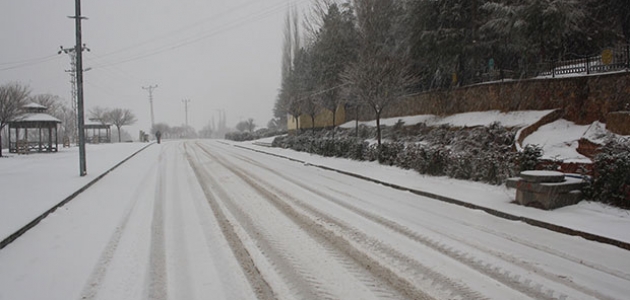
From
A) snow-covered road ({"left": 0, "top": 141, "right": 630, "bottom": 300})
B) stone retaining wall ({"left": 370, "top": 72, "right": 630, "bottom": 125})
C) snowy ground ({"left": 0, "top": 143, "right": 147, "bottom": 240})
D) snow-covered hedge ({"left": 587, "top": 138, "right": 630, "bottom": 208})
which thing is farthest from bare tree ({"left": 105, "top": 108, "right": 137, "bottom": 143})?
snow-covered hedge ({"left": 587, "top": 138, "right": 630, "bottom": 208})

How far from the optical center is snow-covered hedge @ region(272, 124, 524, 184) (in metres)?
10.9

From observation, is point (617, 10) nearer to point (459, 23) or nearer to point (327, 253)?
point (459, 23)

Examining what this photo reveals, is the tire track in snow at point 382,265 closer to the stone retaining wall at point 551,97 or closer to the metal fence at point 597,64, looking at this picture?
the stone retaining wall at point 551,97

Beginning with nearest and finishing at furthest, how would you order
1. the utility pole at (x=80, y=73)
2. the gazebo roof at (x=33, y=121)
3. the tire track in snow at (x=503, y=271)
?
the tire track in snow at (x=503, y=271) → the utility pole at (x=80, y=73) → the gazebo roof at (x=33, y=121)

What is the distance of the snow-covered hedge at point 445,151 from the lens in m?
Result: 10.9

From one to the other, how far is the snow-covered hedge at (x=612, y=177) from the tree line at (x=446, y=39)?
11607 millimetres

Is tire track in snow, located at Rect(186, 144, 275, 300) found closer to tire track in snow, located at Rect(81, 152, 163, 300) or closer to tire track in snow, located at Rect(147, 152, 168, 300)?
tire track in snow, located at Rect(147, 152, 168, 300)

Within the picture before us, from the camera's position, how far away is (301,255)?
5.41 meters

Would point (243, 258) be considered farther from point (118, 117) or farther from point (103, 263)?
point (118, 117)

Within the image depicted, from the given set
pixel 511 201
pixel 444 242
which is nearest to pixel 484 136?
pixel 511 201

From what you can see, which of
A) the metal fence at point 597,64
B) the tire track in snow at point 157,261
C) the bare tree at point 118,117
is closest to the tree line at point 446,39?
the metal fence at point 597,64

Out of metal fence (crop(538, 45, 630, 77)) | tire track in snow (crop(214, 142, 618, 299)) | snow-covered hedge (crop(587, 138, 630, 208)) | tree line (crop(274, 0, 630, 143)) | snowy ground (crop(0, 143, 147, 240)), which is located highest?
tree line (crop(274, 0, 630, 143))

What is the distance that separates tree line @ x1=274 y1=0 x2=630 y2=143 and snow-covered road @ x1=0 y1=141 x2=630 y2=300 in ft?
40.7

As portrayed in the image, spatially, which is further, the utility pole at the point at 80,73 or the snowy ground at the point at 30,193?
the utility pole at the point at 80,73
